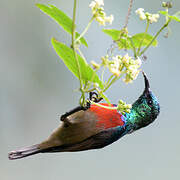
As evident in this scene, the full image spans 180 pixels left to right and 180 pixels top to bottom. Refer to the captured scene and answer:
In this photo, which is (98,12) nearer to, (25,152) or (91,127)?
(91,127)

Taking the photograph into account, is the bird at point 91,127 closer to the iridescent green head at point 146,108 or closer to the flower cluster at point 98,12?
the iridescent green head at point 146,108

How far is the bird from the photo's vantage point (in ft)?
2.20

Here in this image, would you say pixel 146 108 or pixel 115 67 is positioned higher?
pixel 115 67

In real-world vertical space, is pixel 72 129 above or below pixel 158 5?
below

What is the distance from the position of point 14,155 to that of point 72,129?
0.15 m

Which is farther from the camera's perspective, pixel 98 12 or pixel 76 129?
pixel 76 129

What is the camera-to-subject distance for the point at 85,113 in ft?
2.21

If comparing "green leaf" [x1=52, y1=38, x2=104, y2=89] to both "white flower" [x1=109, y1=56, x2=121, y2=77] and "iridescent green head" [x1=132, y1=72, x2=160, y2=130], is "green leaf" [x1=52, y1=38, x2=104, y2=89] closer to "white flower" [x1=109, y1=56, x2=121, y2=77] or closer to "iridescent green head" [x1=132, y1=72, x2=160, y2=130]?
"white flower" [x1=109, y1=56, x2=121, y2=77]

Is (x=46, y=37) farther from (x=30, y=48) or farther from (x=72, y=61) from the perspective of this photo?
(x=72, y=61)

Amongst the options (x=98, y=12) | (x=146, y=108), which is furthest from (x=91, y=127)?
(x=98, y=12)

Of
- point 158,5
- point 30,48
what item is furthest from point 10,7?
point 158,5

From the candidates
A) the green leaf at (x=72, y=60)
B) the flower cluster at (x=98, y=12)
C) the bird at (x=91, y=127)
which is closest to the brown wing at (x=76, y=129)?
the bird at (x=91, y=127)

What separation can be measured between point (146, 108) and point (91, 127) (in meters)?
0.15

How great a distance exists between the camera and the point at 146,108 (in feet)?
2.44
